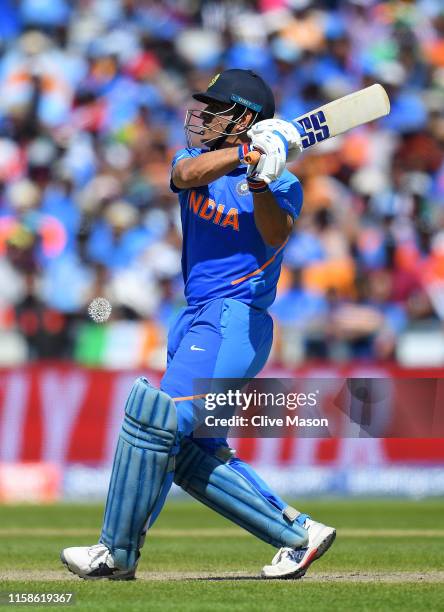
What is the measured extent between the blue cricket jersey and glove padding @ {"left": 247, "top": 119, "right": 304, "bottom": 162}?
0.79 ft

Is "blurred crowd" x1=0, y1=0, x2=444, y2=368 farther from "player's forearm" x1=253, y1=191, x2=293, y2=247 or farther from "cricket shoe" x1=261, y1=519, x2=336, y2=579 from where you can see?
"player's forearm" x1=253, y1=191, x2=293, y2=247

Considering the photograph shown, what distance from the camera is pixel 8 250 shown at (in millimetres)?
12602

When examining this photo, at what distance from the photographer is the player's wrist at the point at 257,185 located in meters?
4.73

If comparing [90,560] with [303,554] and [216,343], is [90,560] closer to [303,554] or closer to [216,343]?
[303,554]

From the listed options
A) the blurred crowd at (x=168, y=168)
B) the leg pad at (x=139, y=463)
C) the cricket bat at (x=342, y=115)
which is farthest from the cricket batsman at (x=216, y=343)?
the blurred crowd at (x=168, y=168)

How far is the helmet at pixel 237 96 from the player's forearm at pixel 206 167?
29 centimetres

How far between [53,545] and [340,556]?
5.55 feet

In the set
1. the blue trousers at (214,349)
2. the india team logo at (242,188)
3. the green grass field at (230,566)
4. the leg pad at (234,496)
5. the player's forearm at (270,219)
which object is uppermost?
the india team logo at (242,188)

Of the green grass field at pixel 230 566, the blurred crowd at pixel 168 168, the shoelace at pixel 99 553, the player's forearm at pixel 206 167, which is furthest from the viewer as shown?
the blurred crowd at pixel 168 168

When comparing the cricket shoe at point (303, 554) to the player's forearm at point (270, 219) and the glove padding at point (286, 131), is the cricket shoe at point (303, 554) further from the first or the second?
the glove padding at point (286, 131)

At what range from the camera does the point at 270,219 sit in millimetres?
4875

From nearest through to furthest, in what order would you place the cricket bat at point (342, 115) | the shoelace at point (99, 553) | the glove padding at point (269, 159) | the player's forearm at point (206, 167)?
the glove padding at point (269, 159), the player's forearm at point (206, 167), the shoelace at point (99, 553), the cricket bat at point (342, 115)

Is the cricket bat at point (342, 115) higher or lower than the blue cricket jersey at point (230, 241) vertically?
higher

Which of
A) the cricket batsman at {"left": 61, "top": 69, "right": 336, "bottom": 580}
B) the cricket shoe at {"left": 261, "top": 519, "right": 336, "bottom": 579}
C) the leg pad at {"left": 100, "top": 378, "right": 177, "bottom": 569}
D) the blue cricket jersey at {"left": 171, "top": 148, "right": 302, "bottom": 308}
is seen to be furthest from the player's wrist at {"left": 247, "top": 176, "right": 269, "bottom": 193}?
the cricket shoe at {"left": 261, "top": 519, "right": 336, "bottom": 579}
